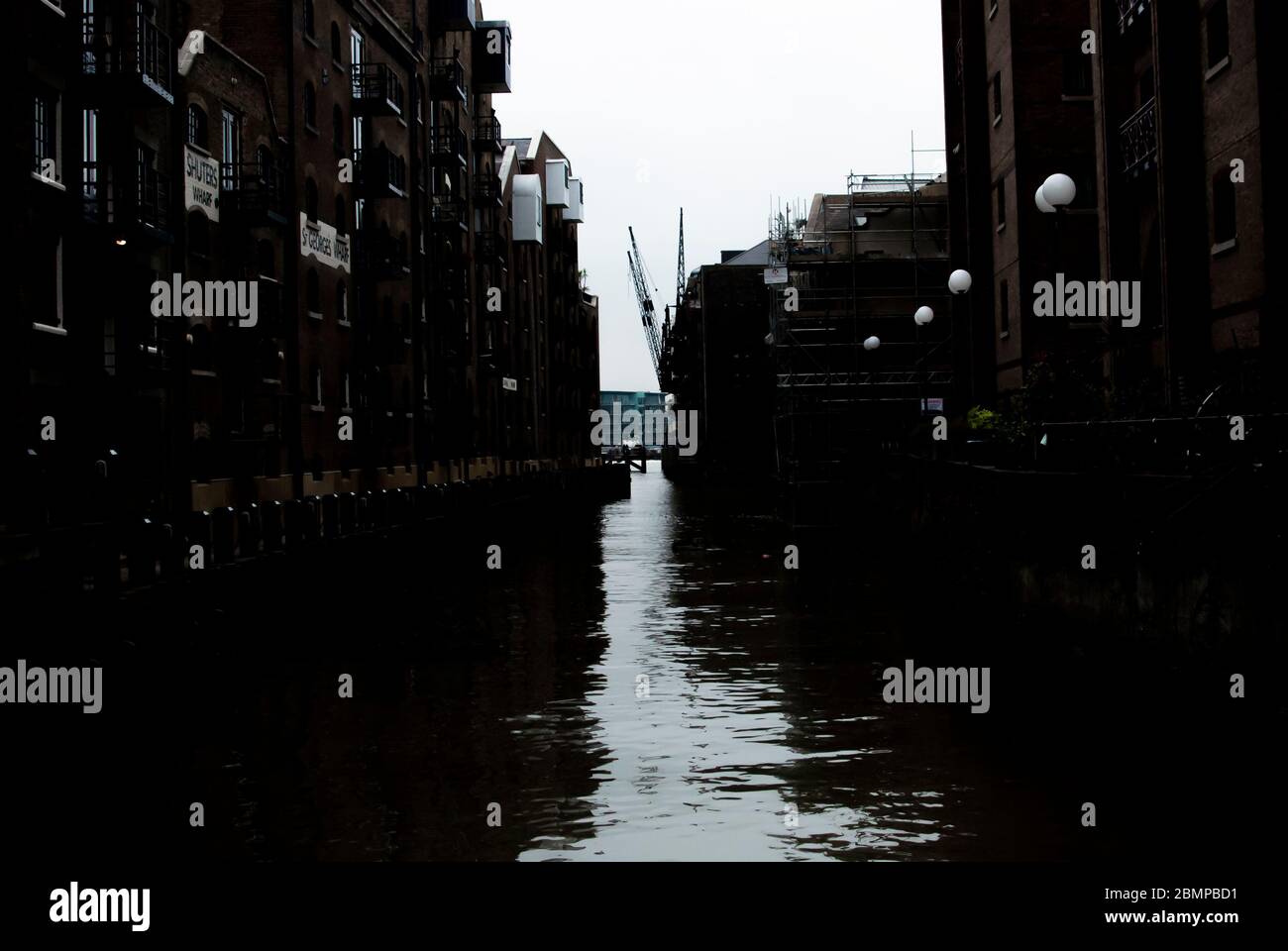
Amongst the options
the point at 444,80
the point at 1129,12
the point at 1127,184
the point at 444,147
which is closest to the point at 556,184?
the point at 444,147

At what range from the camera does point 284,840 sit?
7129 mm

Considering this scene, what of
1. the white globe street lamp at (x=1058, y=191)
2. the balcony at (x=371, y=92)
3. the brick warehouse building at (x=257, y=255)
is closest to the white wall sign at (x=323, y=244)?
the brick warehouse building at (x=257, y=255)

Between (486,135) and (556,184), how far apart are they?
24.1 m

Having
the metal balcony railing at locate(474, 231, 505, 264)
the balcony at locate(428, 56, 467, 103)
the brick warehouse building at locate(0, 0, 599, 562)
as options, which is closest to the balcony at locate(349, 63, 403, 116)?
the brick warehouse building at locate(0, 0, 599, 562)

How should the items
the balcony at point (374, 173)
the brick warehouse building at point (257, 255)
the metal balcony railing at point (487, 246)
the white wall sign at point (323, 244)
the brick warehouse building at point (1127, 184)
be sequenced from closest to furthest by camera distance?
1. the brick warehouse building at point (1127, 184)
2. the brick warehouse building at point (257, 255)
3. the white wall sign at point (323, 244)
4. the balcony at point (374, 173)
5. the metal balcony railing at point (487, 246)

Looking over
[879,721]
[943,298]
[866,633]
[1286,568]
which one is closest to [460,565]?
[866,633]

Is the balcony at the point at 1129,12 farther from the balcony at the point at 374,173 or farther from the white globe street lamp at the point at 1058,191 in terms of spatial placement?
the balcony at the point at 374,173

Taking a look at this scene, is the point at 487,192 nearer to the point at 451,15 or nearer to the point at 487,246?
the point at 487,246

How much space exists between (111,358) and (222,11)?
1463 centimetres

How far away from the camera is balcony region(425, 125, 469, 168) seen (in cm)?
5166

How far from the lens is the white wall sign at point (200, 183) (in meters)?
28.5

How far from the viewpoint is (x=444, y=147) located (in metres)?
54.5

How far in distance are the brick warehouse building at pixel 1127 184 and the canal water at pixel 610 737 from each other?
3.21 meters
